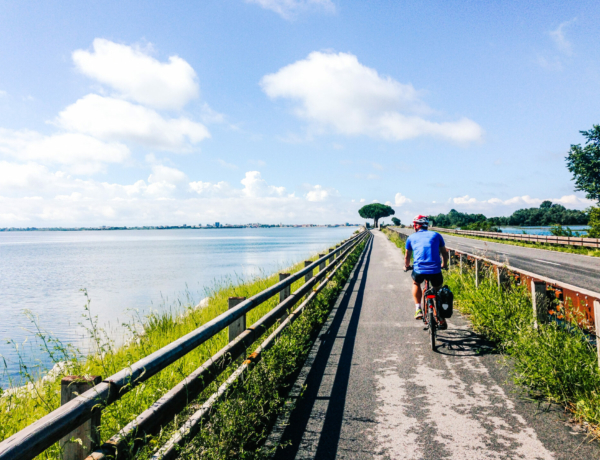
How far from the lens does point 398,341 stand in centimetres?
731

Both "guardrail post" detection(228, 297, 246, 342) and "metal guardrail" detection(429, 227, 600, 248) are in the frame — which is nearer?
"guardrail post" detection(228, 297, 246, 342)

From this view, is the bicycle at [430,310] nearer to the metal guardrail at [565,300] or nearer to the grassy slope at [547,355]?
the grassy slope at [547,355]

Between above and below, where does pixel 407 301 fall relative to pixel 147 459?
below

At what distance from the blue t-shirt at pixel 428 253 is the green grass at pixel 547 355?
4.61ft

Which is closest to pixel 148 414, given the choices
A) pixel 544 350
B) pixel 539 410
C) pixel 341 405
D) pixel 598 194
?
pixel 341 405

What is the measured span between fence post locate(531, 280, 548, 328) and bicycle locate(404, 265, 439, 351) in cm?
151

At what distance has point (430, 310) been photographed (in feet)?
22.7

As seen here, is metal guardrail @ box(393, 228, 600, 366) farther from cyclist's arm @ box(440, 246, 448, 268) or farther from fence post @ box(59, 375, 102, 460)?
fence post @ box(59, 375, 102, 460)

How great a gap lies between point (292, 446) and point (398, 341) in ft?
13.4

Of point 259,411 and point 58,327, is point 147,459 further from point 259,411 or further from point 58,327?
point 58,327

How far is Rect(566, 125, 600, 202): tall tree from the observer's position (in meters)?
45.3

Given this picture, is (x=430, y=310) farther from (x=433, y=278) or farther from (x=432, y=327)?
(x=433, y=278)

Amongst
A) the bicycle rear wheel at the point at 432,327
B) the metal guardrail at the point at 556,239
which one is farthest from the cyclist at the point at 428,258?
the metal guardrail at the point at 556,239

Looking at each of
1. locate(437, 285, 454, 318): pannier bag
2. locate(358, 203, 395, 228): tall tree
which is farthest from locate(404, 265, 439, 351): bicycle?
locate(358, 203, 395, 228): tall tree
